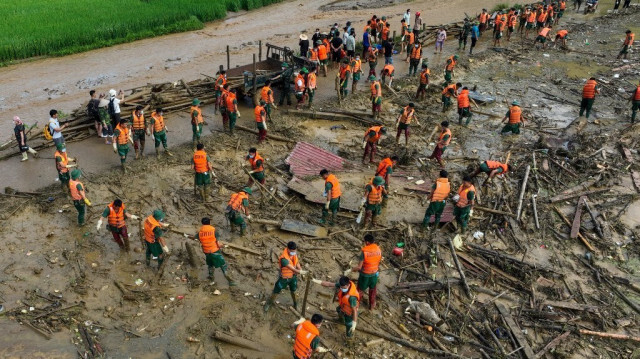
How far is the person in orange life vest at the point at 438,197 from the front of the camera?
11555mm

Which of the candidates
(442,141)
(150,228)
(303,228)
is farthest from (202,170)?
(442,141)

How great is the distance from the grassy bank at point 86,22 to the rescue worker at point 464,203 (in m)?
21.5

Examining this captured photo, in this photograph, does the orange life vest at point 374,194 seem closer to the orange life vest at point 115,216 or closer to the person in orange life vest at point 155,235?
the person in orange life vest at point 155,235

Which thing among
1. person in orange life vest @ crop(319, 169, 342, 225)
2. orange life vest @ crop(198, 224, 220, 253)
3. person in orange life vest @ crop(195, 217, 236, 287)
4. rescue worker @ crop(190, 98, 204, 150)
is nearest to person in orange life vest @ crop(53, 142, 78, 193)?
rescue worker @ crop(190, 98, 204, 150)

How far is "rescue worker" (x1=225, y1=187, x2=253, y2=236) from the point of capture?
36.1ft

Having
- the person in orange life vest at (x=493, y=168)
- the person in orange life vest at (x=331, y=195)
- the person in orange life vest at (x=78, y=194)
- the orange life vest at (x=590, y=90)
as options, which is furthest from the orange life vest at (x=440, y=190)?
the orange life vest at (x=590, y=90)

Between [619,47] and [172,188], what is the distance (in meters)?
27.6

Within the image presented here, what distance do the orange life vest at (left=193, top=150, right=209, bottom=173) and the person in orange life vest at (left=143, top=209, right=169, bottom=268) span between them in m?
2.46

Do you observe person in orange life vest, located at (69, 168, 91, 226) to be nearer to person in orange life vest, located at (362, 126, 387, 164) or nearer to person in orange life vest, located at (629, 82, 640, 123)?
person in orange life vest, located at (362, 126, 387, 164)

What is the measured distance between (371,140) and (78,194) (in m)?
8.09

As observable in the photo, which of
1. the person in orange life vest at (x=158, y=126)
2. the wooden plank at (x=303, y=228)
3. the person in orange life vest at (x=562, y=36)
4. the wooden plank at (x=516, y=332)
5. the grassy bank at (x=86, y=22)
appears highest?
the grassy bank at (x=86, y=22)

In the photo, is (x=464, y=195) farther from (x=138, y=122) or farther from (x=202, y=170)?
(x=138, y=122)

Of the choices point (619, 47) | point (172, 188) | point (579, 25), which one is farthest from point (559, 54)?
point (172, 188)

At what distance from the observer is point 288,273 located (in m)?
9.11
